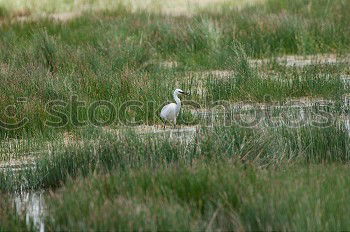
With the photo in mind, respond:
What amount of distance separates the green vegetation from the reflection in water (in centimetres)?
A: 8

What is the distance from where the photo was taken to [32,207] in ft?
25.9

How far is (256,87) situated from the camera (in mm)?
13016

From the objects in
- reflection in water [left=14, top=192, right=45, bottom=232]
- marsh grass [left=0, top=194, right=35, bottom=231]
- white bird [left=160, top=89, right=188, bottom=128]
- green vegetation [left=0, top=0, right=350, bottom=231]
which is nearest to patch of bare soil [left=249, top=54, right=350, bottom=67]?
green vegetation [left=0, top=0, right=350, bottom=231]

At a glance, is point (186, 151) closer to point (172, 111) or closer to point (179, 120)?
point (172, 111)

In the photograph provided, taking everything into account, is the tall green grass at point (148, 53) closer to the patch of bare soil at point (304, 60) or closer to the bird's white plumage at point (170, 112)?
the patch of bare soil at point (304, 60)

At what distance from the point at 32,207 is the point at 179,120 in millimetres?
4213

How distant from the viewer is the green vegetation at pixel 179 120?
669cm

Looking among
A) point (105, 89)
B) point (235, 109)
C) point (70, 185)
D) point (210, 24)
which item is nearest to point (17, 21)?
point (210, 24)

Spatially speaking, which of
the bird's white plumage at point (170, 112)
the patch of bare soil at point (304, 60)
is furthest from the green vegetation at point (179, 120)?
the bird's white plumage at point (170, 112)

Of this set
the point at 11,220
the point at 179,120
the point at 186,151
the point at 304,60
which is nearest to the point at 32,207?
the point at 11,220

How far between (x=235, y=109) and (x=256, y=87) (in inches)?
47.0

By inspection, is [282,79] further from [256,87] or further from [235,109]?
[235,109]

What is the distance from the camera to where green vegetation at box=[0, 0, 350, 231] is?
6.69m

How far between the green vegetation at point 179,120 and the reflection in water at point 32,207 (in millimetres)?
81
